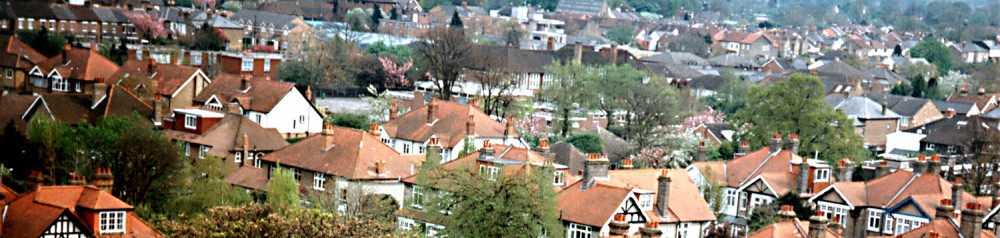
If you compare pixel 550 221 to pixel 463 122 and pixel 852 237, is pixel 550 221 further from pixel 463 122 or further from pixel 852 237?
pixel 463 122

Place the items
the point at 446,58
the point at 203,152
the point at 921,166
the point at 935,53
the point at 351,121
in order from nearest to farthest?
the point at 921,166, the point at 203,152, the point at 351,121, the point at 446,58, the point at 935,53

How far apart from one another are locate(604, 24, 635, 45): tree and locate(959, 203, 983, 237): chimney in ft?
363

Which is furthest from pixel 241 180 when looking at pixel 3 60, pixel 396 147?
pixel 3 60

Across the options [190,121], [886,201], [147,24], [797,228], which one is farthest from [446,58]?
[797,228]

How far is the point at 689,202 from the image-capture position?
39906 millimetres

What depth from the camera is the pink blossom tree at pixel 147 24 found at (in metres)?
83.8

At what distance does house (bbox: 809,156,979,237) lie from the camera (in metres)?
40.2

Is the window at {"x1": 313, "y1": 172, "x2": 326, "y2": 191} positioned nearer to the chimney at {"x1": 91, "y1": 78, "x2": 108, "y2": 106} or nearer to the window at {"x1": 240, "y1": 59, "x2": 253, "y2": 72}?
the chimney at {"x1": 91, "y1": 78, "x2": 108, "y2": 106}

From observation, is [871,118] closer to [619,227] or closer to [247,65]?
[247,65]

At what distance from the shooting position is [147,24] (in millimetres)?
85938

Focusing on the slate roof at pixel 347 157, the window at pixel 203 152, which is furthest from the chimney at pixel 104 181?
the window at pixel 203 152

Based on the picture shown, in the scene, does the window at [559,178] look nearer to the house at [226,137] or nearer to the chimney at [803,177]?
the chimney at [803,177]

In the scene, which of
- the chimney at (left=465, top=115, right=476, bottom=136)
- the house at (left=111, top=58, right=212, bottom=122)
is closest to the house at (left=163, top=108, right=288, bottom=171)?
the house at (left=111, top=58, right=212, bottom=122)

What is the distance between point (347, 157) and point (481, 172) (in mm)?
8291
